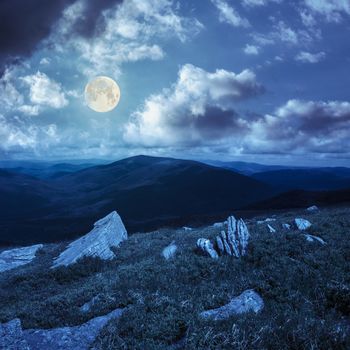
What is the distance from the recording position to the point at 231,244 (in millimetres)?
14148

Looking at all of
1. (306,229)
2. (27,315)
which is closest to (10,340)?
(27,315)

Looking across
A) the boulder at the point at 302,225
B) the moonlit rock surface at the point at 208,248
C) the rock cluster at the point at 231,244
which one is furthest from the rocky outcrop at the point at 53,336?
the boulder at the point at 302,225

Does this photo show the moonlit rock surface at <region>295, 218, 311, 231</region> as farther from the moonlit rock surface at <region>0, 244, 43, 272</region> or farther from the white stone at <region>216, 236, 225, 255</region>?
the moonlit rock surface at <region>0, 244, 43, 272</region>

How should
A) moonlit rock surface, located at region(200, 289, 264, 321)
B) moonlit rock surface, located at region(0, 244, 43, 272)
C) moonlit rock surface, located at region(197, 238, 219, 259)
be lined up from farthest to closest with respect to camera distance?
moonlit rock surface, located at region(0, 244, 43, 272) < moonlit rock surface, located at region(197, 238, 219, 259) < moonlit rock surface, located at region(200, 289, 264, 321)

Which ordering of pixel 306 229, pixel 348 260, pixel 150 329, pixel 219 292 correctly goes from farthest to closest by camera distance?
pixel 306 229, pixel 348 260, pixel 219 292, pixel 150 329

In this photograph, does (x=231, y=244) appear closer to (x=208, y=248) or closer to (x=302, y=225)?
(x=208, y=248)

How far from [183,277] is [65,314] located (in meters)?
4.44

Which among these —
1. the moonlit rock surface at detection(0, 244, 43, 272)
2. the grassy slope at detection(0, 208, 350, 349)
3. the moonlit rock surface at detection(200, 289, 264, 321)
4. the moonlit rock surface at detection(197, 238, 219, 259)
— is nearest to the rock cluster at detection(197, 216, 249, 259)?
the moonlit rock surface at detection(197, 238, 219, 259)

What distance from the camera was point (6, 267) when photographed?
21.8 metres

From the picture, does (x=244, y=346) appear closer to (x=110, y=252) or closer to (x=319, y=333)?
(x=319, y=333)

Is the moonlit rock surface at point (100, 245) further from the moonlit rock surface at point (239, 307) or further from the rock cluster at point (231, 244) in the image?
the moonlit rock surface at point (239, 307)

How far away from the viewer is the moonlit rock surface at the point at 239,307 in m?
7.54

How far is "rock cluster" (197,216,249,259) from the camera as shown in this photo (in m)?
13.8

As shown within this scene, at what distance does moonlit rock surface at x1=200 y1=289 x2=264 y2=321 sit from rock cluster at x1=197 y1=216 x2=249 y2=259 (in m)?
4.78
